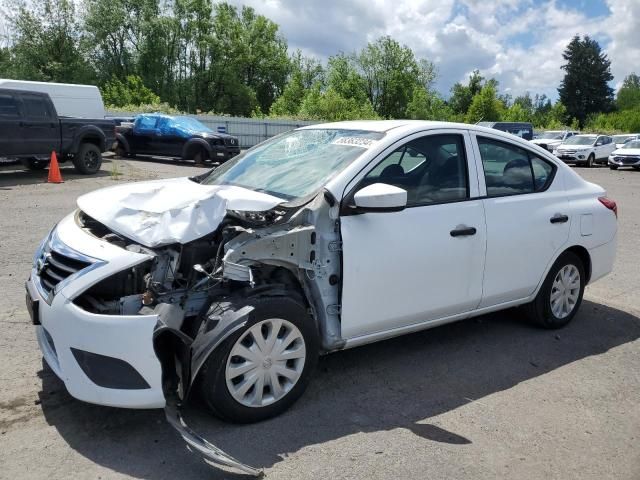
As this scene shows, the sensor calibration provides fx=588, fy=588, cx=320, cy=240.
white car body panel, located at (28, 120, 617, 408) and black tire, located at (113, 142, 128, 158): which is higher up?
white car body panel, located at (28, 120, 617, 408)

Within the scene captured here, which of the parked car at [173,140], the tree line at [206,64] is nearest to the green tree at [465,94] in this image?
the tree line at [206,64]

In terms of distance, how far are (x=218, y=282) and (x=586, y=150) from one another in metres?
30.3

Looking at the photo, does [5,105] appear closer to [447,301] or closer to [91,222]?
[91,222]

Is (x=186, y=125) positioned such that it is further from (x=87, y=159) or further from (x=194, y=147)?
(x=87, y=159)

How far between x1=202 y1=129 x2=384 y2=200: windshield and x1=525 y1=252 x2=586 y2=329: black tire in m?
2.07

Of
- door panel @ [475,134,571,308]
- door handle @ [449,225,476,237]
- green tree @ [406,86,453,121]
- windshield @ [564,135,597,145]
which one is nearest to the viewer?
door handle @ [449,225,476,237]

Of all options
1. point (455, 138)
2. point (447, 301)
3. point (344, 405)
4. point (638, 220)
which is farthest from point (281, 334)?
point (638, 220)

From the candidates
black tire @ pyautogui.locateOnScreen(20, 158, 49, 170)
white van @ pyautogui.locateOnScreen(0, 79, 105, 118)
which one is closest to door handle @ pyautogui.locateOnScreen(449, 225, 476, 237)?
black tire @ pyautogui.locateOnScreen(20, 158, 49, 170)

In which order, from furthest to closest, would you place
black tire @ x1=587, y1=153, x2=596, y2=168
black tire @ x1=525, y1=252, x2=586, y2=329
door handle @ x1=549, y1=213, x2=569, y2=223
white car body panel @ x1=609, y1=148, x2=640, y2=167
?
black tire @ x1=587, y1=153, x2=596, y2=168, white car body panel @ x1=609, y1=148, x2=640, y2=167, black tire @ x1=525, y1=252, x2=586, y2=329, door handle @ x1=549, y1=213, x2=569, y2=223

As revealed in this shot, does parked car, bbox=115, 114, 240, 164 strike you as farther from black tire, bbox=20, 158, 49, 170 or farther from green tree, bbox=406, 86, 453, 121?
green tree, bbox=406, 86, 453, 121

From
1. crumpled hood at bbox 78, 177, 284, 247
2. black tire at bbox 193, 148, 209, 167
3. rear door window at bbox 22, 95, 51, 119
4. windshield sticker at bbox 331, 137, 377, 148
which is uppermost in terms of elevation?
rear door window at bbox 22, 95, 51, 119

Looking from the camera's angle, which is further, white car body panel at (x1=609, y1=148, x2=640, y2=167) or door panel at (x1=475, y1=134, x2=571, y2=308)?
white car body panel at (x1=609, y1=148, x2=640, y2=167)

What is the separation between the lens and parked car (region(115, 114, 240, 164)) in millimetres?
19859

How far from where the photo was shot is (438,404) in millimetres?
3736
